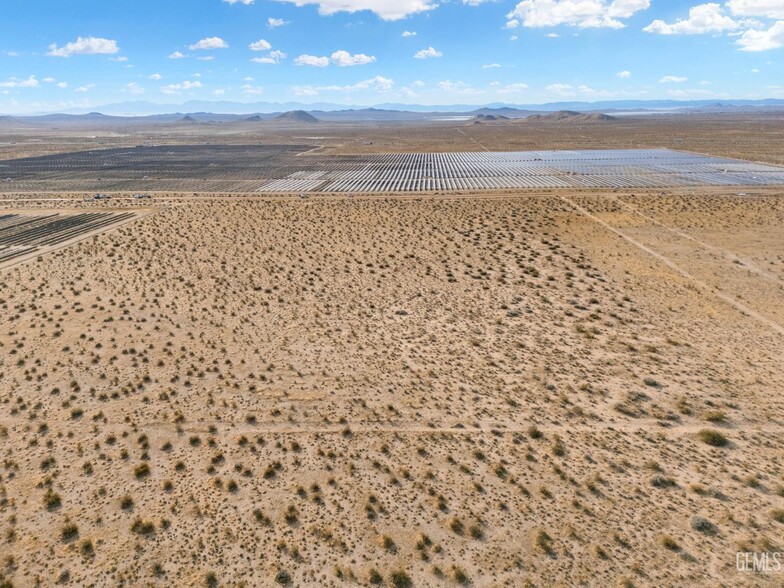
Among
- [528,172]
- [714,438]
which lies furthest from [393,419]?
[528,172]

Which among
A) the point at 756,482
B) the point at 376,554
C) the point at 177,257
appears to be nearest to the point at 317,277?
the point at 177,257

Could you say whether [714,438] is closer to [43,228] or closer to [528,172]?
[43,228]

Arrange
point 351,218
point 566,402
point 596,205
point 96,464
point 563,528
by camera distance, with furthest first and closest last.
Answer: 1. point 596,205
2. point 351,218
3. point 566,402
4. point 96,464
5. point 563,528

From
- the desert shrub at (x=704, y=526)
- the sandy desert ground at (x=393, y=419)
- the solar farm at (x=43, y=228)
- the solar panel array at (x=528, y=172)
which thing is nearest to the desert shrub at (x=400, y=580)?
the sandy desert ground at (x=393, y=419)

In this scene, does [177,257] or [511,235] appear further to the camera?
[511,235]

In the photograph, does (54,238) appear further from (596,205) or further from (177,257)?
(596,205)

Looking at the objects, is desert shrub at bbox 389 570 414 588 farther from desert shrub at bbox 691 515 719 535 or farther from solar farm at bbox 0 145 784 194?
solar farm at bbox 0 145 784 194

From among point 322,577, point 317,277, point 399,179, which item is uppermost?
point 399,179
